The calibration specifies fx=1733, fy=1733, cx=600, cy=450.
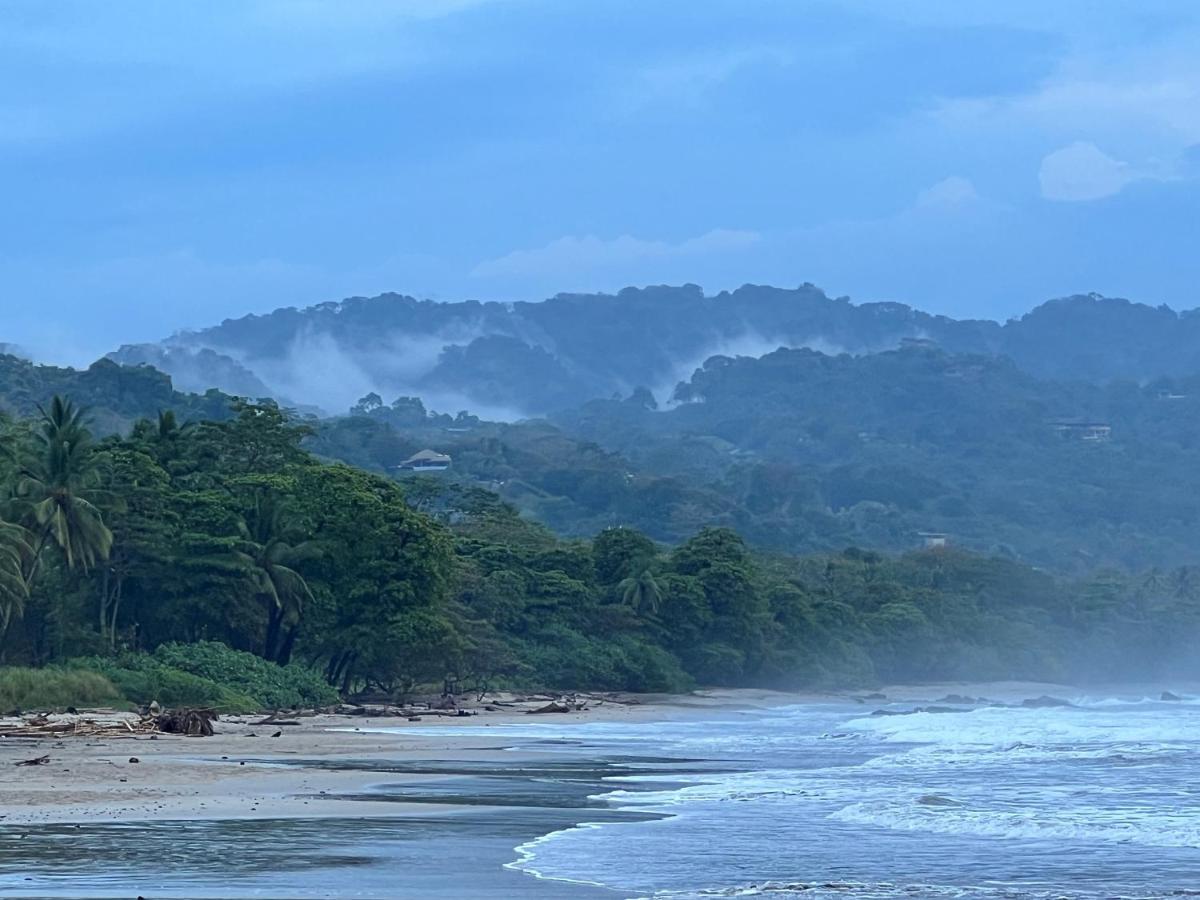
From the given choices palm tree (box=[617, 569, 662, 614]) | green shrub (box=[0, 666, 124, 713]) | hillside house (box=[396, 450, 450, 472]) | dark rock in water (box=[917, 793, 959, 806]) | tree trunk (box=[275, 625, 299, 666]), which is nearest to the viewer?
dark rock in water (box=[917, 793, 959, 806])

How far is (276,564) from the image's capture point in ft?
150

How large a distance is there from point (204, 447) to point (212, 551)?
325 inches

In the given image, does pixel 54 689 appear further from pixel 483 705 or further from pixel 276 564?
pixel 483 705

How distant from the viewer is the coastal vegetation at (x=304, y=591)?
41281mm

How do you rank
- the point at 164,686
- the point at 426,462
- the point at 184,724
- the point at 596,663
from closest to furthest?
the point at 184,724, the point at 164,686, the point at 596,663, the point at 426,462

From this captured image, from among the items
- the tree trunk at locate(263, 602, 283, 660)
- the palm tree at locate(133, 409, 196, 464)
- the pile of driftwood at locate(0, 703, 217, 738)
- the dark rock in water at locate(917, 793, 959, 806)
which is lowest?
the dark rock in water at locate(917, 793, 959, 806)

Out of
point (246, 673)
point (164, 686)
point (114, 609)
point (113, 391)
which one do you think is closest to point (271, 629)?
point (114, 609)

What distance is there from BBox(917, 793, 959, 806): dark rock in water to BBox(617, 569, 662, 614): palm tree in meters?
43.3

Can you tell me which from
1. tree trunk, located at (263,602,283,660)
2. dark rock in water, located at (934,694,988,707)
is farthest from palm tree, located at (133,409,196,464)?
dark rock in water, located at (934,694,988,707)

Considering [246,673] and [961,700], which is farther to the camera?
[961,700]

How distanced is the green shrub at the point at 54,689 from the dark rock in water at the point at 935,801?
20.3 metres

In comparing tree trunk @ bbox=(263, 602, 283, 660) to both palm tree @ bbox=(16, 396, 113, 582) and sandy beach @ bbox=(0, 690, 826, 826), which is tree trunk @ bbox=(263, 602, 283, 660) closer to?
palm tree @ bbox=(16, 396, 113, 582)

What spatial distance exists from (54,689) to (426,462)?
394 ft

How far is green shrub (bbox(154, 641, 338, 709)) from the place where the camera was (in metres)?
41.3
